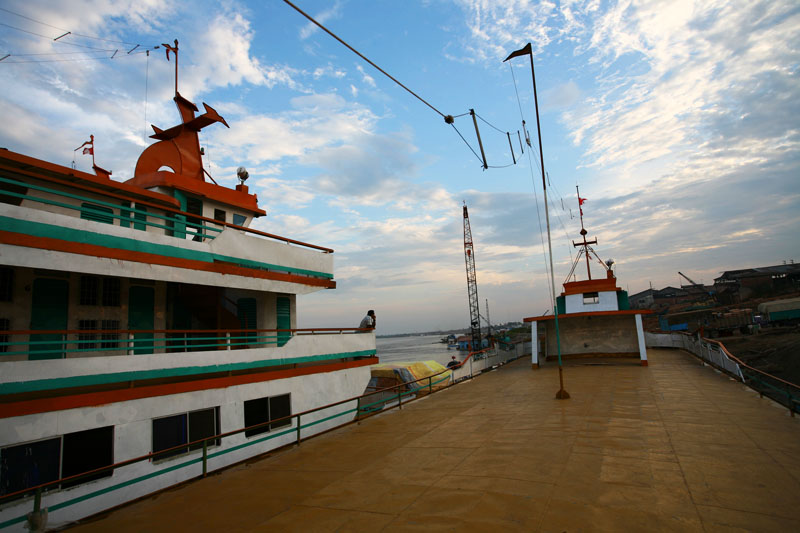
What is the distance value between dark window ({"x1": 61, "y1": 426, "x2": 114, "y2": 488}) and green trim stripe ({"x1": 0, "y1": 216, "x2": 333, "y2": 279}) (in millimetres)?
4025

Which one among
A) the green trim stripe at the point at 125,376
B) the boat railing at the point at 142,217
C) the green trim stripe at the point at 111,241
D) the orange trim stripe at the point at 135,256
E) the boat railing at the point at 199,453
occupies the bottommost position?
the boat railing at the point at 199,453

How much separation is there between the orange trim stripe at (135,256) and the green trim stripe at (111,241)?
0.08 meters

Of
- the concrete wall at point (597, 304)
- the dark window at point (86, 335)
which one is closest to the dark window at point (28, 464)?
the dark window at point (86, 335)

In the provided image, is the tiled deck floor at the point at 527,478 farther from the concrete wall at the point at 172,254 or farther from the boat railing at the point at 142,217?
the boat railing at the point at 142,217

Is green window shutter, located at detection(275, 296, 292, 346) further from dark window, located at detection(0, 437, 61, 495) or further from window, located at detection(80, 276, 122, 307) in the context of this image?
dark window, located at detection(0, 437, 61, 495)

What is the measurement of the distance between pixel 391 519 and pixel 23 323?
972 cm

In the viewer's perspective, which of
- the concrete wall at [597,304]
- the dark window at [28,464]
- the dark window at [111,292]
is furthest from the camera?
the concrete wall at [597,304]

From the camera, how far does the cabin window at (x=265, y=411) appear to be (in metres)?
11.4

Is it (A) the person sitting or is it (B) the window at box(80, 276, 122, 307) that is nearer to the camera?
(B) the window at box(80, 276, 122, 307)

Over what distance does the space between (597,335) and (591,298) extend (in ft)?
9.23

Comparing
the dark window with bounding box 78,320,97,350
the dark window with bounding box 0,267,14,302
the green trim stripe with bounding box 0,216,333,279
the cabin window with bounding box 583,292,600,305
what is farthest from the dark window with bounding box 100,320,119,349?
the cabin window with bounding box 583,292,600,305

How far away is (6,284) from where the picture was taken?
9523 mm

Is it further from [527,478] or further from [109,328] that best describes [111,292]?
[527,478]

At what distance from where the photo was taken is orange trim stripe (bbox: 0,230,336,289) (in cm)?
824
